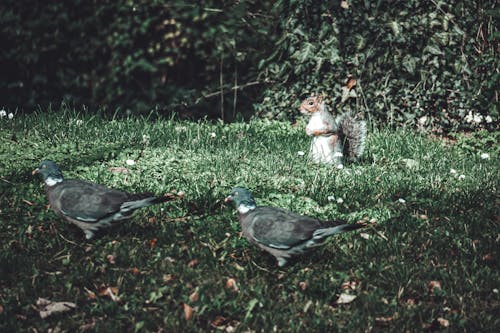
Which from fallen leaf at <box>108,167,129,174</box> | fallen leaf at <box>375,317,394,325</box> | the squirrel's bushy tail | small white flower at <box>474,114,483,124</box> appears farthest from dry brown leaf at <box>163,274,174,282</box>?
small white flower at <box>474,114,483,124</box>

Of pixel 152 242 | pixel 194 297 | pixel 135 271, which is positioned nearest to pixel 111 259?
pixel 135 271

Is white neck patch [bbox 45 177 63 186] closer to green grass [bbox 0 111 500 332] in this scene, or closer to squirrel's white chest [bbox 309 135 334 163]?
green grass [bbox 0 111 500 332]

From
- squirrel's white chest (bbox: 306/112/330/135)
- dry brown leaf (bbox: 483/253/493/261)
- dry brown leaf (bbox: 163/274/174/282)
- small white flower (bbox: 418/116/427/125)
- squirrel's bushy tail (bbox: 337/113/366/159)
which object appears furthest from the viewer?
small white flower (bbox: 418/116/427/125)

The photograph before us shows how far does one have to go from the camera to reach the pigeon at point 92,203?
4121 millimetres

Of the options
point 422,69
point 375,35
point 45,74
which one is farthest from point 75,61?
point 422,69

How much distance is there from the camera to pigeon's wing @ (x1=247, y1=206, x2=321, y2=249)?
3.93 m

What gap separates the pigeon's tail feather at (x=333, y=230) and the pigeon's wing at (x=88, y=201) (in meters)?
1.18

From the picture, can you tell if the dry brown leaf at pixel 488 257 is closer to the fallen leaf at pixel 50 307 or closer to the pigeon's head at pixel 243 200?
the pigeon's head at pixel 243 200

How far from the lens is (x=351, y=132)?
6547mm

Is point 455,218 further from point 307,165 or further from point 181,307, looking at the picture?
point 181,307

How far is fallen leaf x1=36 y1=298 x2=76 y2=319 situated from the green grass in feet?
0.12

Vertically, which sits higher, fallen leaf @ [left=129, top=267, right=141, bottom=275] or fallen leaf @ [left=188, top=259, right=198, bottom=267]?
fallen leaf @ [left=129, top=267, right=141, bottom=275]

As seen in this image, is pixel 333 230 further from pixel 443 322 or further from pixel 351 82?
pixel 351 82

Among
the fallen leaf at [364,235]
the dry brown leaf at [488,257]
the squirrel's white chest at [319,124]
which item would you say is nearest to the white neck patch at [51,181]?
the fallen leaf at [364,235]
